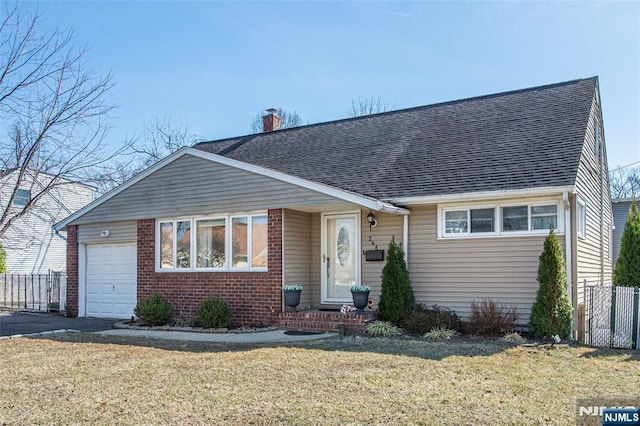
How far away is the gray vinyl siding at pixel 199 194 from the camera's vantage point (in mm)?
11484

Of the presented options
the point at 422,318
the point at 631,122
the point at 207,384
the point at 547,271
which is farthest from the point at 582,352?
the point at 631,122

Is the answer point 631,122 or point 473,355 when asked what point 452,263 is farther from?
point 631,122

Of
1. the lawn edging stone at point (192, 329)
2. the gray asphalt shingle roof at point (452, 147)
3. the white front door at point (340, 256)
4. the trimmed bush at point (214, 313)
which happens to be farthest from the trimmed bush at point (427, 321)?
the trimmed bush at point (214, 313)

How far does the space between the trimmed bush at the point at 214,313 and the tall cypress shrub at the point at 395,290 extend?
3416 mm

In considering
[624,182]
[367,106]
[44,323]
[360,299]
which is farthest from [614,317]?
[624,182]

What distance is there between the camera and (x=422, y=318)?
1010 centimetres

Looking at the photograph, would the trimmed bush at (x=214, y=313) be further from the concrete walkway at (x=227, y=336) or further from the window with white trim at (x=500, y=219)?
the window with white trim at (x=500, y=219)

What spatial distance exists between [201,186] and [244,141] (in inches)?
233

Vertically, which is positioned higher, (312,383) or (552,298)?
(552,298)

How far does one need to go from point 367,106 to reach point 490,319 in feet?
93.7

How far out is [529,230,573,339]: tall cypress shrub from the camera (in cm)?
909

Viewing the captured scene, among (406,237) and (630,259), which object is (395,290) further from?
(630,259)

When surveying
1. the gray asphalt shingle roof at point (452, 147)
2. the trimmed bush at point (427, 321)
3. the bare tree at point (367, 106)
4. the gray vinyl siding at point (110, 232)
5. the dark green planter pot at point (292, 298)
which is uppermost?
the bare tree at point (367, 106)

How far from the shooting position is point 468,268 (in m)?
10.5
